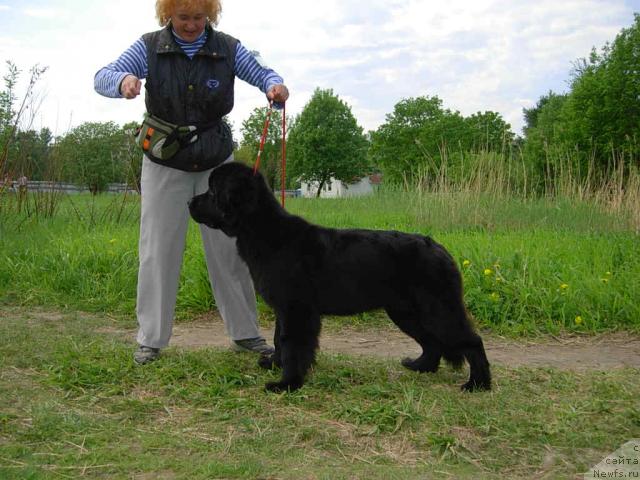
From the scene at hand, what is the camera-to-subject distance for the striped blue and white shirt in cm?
408

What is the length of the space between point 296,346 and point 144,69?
2242 millimetres

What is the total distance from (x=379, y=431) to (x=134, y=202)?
28.8 feet

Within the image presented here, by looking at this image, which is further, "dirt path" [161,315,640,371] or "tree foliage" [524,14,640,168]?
"tree foliage" [524,14,640,168]

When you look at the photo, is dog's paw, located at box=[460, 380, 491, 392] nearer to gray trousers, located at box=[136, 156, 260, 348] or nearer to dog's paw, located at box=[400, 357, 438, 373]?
dog's paw, located at box=[400, 357, 438, 373]

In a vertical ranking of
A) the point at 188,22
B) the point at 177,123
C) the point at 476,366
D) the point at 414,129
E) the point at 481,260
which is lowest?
the point at 476,366

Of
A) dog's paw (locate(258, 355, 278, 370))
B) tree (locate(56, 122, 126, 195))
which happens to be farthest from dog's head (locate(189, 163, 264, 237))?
tree (locate(56, 122, 126, 195))

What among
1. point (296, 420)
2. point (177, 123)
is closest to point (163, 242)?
point (177, 123)

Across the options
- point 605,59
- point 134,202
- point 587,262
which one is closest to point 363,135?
point 605,59

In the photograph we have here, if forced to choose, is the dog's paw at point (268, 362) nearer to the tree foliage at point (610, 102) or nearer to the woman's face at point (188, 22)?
the woman's face at point (188, 22)

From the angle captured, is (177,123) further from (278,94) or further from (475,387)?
(475,387)

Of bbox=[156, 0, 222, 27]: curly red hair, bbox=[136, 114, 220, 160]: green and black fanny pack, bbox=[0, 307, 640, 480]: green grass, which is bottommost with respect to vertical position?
bbox=[0, 307, 640, 480]: green grass

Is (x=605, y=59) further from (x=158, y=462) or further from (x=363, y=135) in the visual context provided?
(x=363, y=135)

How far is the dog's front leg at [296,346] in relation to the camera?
3.91 metres

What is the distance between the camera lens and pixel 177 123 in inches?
172
